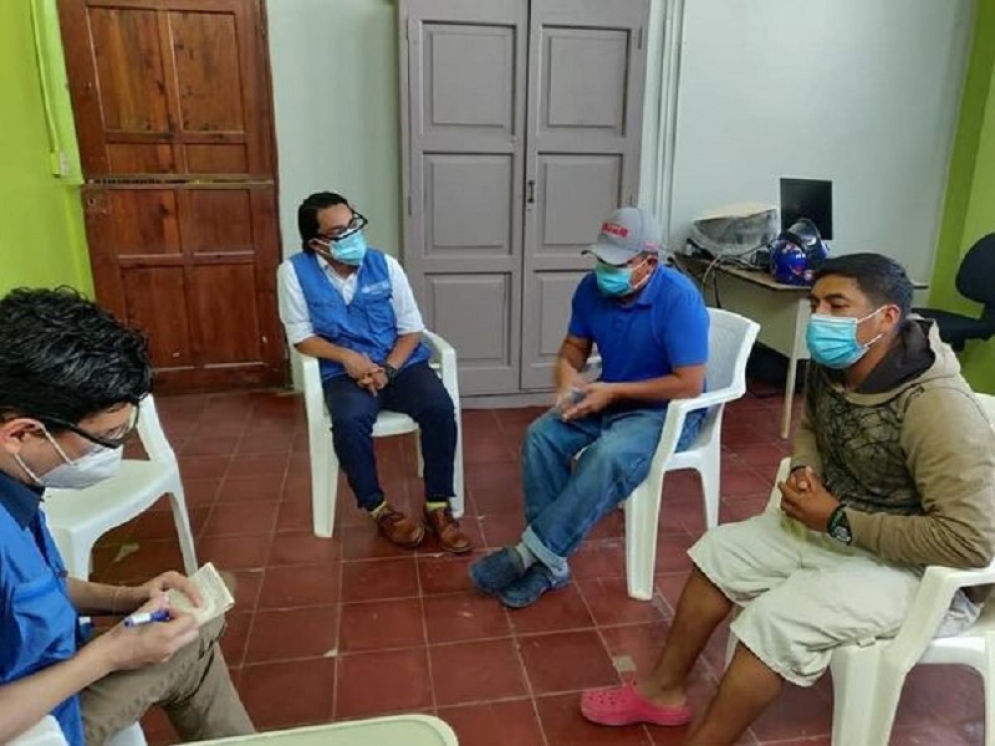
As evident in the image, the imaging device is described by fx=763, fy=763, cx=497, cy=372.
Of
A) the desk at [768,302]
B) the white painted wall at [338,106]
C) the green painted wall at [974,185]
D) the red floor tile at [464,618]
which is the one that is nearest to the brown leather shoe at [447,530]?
the red floor tile at [464,618]

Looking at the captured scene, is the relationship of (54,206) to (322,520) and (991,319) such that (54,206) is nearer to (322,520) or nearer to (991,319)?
(322,520)

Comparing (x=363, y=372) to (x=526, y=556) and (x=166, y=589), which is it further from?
(x=166, y=589)

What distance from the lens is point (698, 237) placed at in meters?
3.78

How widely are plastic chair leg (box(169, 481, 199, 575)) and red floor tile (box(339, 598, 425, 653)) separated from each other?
0.47 meters

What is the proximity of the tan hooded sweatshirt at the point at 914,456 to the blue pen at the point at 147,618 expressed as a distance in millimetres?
1173

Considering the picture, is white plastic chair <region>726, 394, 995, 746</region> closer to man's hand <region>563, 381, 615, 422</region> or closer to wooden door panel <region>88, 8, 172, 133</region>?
man's hand <region>563, 381, 615, 422</region>

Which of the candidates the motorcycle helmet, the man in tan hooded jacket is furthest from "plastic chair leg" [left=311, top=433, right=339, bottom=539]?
the motorcycle helmet

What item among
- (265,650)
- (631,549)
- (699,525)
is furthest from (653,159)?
(265,650)

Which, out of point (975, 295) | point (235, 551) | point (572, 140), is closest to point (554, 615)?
point (235, 551)

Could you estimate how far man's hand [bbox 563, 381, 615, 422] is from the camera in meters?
2.09

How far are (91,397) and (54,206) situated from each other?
2.60 meters

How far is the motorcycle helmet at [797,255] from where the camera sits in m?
3.18

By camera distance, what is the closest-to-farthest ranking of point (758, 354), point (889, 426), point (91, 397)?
point (91, 397) → point (889, 426) → point (758, 354)

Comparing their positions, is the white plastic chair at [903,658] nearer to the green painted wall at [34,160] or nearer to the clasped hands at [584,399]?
the clasped hands at [584,399]
